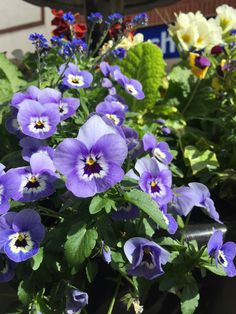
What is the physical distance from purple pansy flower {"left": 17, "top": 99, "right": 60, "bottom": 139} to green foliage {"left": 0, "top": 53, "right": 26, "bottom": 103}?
521 mm

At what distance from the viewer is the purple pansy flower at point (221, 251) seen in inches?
33.6

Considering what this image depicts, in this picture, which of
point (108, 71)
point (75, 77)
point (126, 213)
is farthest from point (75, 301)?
point (108, 71)

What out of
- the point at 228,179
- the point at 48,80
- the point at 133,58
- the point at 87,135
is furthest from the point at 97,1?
the point at 87,135

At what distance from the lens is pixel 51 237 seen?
0.84 metres

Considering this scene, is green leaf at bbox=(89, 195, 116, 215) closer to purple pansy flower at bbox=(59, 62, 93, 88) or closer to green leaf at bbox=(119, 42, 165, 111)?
purple pansy flower at bbox=(59, 62, 93, 88)

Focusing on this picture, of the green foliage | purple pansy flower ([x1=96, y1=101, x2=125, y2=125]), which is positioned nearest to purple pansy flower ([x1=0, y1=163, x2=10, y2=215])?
purple pansy flower ([x1=96, y1=101, x2=125, y2=125])

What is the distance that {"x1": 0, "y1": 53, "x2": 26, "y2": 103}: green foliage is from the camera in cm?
148

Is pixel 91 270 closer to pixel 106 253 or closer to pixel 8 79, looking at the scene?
pixel 106 253

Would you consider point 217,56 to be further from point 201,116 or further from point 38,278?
point 38,278

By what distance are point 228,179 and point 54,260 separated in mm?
631

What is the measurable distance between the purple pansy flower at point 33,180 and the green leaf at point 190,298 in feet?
0.96

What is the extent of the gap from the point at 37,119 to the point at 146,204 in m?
0.29

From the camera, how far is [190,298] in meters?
0.86

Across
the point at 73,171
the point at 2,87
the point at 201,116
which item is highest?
the point at 73,171
